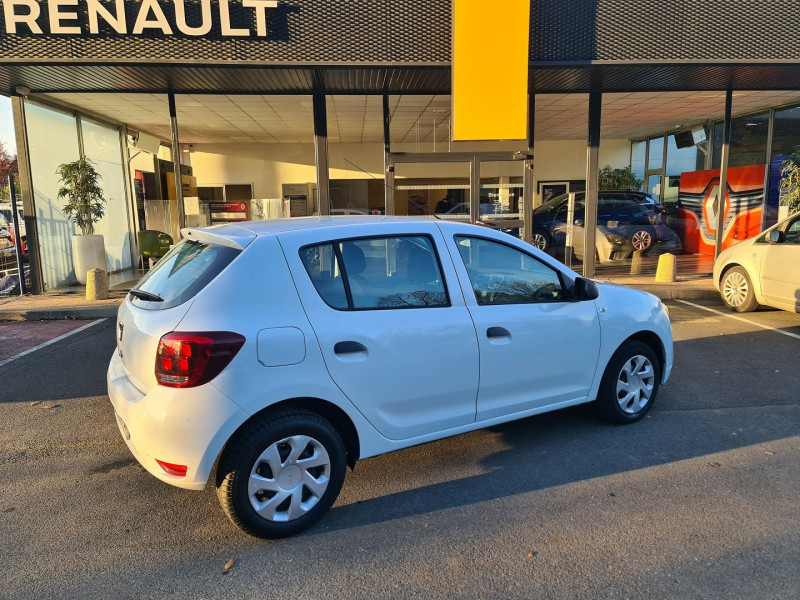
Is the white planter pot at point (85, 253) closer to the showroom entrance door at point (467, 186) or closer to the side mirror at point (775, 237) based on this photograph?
the showroom entrance door at point (467, 186)

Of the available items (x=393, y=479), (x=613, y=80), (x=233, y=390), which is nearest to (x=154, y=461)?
(x=233, y=390)

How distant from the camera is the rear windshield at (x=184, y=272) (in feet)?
10.2

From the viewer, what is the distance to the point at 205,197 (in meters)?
17.9

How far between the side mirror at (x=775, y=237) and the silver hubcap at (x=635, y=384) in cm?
476

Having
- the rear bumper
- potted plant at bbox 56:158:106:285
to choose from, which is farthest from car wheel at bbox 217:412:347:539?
potted plant at bbox 56:158:106:285

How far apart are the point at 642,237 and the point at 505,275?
1170 centimetres

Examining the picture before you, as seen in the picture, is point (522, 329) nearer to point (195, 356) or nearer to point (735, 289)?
point (195, 356)

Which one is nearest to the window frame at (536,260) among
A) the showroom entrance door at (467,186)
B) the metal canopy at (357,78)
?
the metal canopy at (357,78)

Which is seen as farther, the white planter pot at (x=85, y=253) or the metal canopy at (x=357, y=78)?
the white planter pot at (x=85, y=253)

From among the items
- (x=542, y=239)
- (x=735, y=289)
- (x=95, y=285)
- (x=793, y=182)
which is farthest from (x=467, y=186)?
(x=95, y=285)

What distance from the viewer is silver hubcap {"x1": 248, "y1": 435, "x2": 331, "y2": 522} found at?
9.99 feet

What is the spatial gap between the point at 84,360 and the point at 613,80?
29.2 ft

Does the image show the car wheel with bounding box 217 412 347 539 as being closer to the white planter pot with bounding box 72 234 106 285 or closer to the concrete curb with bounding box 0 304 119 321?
the concrete curb with bounding box 0 304 119 321

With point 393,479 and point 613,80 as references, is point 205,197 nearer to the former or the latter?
point 613,80
